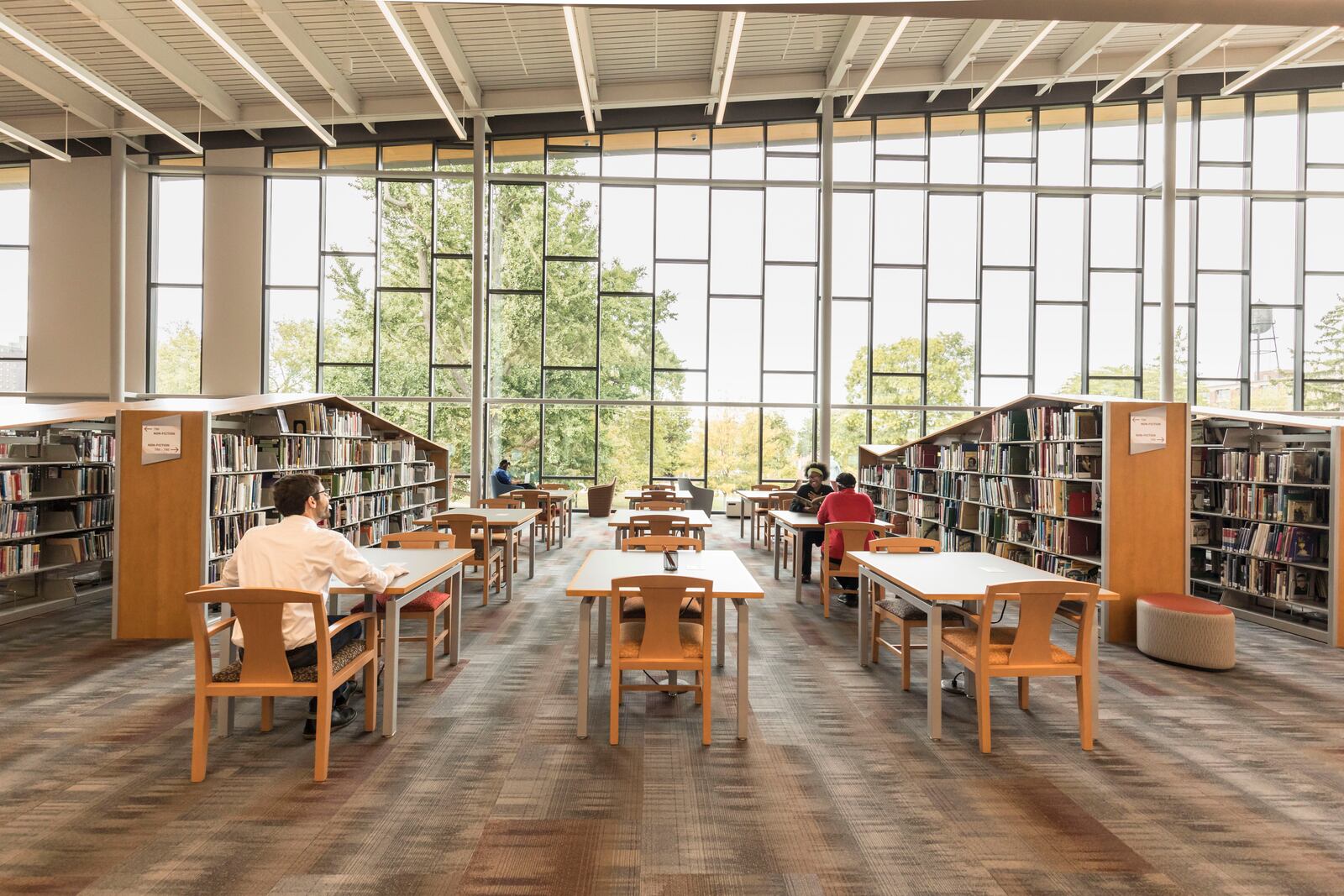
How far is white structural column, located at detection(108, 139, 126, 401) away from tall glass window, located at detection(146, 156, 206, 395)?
75 centimetres

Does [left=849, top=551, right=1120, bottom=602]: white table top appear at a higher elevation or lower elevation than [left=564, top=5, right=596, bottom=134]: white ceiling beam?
lower

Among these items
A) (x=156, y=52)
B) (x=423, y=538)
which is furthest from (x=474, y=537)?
(x=156, y=52)

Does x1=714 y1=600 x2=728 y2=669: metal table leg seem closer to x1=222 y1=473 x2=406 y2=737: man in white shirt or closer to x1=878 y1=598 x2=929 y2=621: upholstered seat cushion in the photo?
x1=878 y1=598 x2=929 y2=621: upholstered seat cushion

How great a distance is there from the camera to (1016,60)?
10984mm

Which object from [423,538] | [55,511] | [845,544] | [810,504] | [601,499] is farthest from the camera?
[601,499]

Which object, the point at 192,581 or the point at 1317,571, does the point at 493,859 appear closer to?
the point at 192,581

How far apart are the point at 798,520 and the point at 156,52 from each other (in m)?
9.98

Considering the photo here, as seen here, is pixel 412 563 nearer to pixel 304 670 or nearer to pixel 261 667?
pixel 304 670

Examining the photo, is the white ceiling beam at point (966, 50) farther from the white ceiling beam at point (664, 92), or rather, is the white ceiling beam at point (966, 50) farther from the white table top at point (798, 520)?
the white table top at point (798, 520)

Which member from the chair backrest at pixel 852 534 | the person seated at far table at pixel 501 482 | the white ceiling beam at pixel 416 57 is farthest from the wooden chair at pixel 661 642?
the person seated at far table at pixel 501 482

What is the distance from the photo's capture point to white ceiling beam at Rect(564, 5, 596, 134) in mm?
9086

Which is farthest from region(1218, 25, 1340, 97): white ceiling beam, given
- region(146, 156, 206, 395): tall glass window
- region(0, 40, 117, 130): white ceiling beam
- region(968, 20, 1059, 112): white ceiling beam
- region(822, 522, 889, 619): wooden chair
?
region(146, 156, 206, 395): tall glass window

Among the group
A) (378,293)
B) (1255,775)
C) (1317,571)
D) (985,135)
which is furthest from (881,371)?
(1255,775)

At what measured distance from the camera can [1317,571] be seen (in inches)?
267
